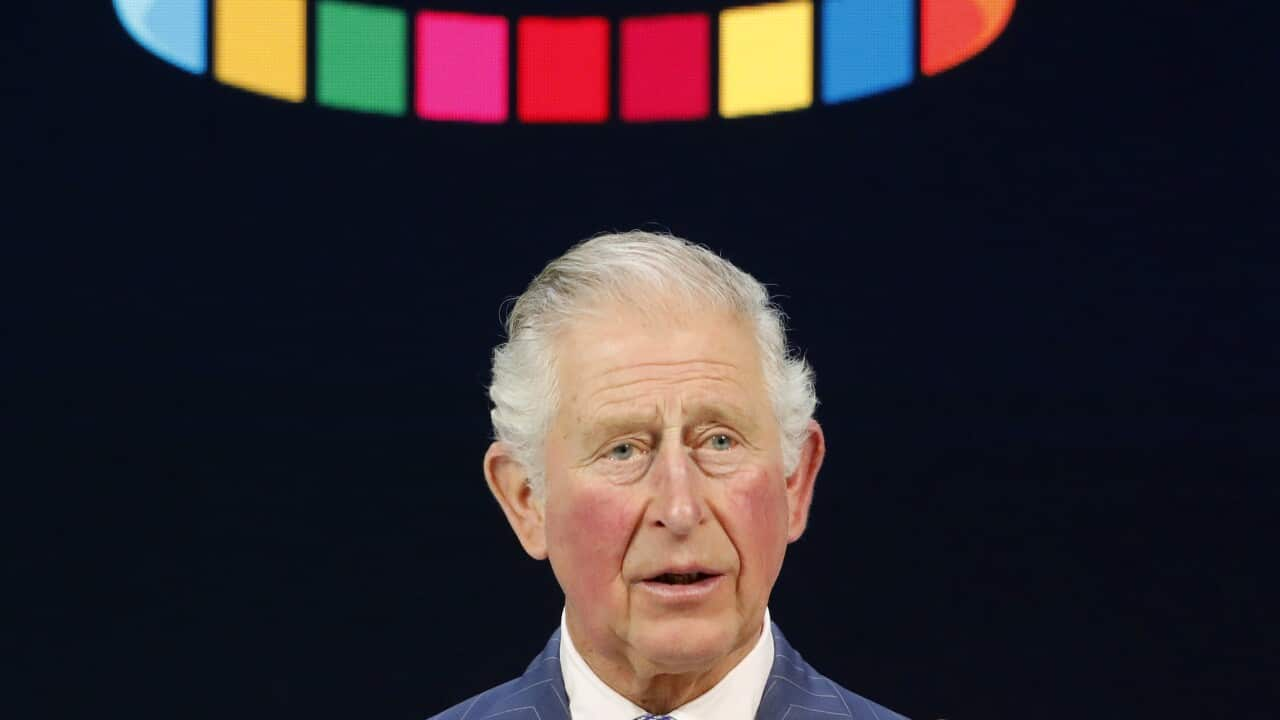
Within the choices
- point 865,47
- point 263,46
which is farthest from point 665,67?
point 263,46

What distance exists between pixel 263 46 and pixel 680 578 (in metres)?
3.00

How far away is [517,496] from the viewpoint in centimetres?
229

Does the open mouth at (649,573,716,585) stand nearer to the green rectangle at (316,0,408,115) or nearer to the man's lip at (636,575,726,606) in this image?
the man's lip at (636,575,726,606)

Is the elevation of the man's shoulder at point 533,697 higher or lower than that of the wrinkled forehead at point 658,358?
lower

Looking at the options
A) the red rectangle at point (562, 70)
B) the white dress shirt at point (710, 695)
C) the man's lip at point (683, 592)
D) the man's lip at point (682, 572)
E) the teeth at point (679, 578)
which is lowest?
the white dress shirt at point (710, 695)

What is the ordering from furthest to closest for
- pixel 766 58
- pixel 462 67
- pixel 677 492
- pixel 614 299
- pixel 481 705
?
1. pixel 462 67
2. pixel 766 58
3. pixel 481 705
4. pixel 614 299
5. pixel 677 492

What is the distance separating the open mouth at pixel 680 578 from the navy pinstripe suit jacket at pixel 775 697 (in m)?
0.24

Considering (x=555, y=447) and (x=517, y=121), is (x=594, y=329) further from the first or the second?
(x=517, y=121)

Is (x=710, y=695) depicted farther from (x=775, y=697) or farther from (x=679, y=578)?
(x=679, y=578)

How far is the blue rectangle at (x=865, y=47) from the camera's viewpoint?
453 centimetres

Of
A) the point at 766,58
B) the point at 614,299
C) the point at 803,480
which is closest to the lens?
the point at 614,299

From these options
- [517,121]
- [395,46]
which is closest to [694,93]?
[517,121]

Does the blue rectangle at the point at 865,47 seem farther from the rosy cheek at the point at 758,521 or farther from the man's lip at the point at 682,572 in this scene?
the man's lip at the point at 682,572

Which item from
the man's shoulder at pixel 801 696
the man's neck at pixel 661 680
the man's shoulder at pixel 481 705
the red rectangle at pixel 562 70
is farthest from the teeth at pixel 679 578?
the red rectangle at pixel 562 70
